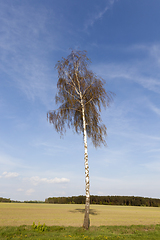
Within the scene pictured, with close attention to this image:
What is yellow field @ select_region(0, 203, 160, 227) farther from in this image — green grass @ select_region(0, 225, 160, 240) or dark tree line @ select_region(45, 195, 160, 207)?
dark tree line @ select_region(45, 195, 160, 207)

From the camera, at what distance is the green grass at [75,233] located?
12.3 m

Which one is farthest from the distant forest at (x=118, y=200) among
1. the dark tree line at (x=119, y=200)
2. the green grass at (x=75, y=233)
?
the green grass at (x=75, y=233)

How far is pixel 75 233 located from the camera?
44.5 ft

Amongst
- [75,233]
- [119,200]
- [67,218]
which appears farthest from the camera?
[119,200]

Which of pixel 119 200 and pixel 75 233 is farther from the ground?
pixel 75 233

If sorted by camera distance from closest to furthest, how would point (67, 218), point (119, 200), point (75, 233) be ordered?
point (75, 233), point (67, 218), point (119, 200)

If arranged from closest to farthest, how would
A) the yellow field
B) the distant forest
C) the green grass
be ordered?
the green grass, the yellow field, the distant forest

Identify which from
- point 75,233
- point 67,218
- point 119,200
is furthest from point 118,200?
point 75,233

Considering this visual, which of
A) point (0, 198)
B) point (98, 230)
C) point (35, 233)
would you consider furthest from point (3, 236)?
point (0, 198)

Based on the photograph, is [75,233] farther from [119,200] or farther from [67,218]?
[119,200]

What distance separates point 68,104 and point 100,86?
4052 millimetres

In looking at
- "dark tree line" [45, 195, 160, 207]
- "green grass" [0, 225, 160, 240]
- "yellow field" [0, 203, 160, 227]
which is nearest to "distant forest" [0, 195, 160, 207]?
"dark tree line" [45, 195, 160, 207]

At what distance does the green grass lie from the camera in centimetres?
1227

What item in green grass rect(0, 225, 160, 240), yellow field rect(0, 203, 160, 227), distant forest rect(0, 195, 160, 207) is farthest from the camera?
distant forest rect(0, 195, 160, 207)
